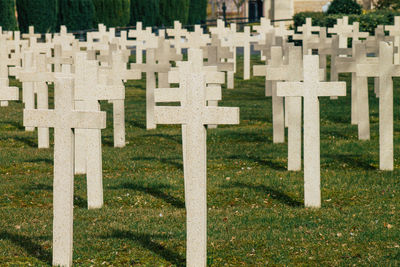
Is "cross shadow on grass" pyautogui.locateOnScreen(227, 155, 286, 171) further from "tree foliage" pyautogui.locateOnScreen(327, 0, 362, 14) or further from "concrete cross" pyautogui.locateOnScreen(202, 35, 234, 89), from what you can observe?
"tree foliage" pyautogui.locateOnScreen(327, 0, 362, 14)

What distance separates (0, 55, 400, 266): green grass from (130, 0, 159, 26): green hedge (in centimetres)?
3045

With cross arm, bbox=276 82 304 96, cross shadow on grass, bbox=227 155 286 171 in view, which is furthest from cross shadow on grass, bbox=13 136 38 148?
cross arm, bbox=276 82 304 96

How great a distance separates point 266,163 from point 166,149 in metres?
1.99

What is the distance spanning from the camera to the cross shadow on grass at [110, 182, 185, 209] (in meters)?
9.50

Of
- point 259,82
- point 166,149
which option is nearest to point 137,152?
point 166,149

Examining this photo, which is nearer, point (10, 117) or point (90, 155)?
point (90, 155)

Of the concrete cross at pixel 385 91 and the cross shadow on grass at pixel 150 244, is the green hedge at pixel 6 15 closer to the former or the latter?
the concrete cross at pixel 385 91

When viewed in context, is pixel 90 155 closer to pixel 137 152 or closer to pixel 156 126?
pixel 137 152

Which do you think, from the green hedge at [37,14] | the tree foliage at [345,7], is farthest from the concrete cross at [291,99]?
the green hedge at [37,14]

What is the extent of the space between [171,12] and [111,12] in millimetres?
5101

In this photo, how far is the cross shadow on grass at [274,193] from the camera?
9.43m

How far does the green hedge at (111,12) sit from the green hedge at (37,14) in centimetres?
466

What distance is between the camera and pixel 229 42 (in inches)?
1065

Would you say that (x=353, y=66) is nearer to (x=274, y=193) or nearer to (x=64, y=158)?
(x=274, y=193)
